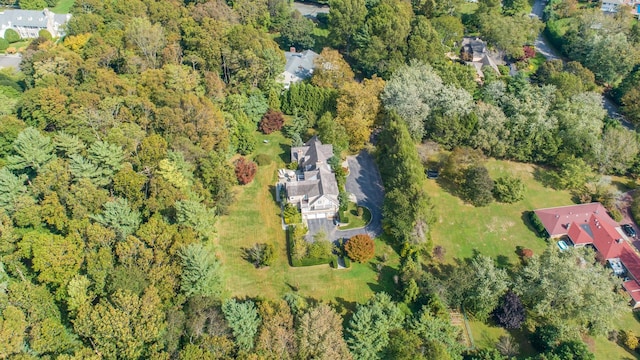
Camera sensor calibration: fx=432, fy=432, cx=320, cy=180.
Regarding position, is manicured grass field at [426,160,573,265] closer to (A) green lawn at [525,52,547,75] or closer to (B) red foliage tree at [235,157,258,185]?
(B) red foliage tree at [235,157,258,185]

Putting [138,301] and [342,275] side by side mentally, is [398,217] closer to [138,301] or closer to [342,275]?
[342,275]

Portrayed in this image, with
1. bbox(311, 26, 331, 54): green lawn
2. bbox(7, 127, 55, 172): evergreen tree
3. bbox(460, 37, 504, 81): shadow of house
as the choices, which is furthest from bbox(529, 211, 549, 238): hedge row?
bbox(7, 127, 55, 172): evergreen tree

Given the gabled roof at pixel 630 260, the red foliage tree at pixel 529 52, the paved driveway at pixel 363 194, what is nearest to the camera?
the gabled roof at pixel 630 260

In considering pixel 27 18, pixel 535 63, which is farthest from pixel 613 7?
pixel 27 18

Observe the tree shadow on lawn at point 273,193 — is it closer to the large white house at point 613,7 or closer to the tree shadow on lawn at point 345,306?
the tree shadow on lawn at point 345,306

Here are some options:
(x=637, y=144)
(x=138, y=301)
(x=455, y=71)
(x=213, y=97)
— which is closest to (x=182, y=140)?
(x=213, y=97)

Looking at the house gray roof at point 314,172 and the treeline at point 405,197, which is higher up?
the treeline at point 405,197

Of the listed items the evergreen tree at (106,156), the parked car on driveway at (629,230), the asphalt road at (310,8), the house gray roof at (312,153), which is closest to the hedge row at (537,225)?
the parked car on driveway at (629,230)
